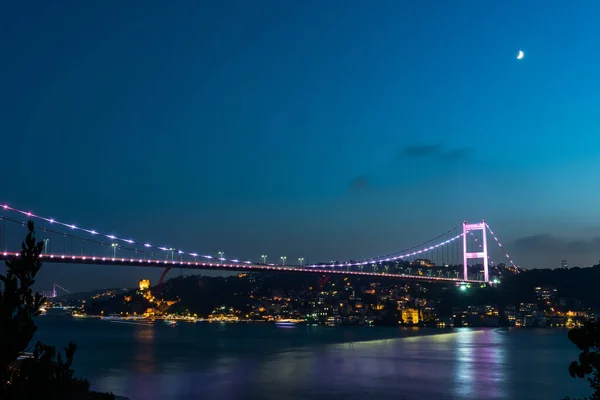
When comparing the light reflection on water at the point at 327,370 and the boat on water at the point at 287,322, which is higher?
the light reflection on water at the point at 327,370

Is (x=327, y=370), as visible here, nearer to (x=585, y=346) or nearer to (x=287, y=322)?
(x=585, y=346)

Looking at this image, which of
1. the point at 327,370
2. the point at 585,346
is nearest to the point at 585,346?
the point at 585,346

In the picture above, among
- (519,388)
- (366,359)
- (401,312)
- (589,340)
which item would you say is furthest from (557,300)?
(589,340)

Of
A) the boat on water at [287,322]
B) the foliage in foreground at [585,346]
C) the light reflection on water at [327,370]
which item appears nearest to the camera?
the foliage in foreground at [585,346]

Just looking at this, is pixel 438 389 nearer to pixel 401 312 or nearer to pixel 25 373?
pixel 25 373

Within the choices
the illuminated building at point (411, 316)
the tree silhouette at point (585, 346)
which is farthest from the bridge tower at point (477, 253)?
the tree silhouette at point (585, 346)

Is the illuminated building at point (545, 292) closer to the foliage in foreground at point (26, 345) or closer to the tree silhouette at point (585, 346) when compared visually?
the tree silhouette at point (585, 346)

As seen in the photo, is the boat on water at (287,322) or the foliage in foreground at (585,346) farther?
the boat on water at (287,322)

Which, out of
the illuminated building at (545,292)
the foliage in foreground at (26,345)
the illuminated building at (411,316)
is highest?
the illuminated building at (545,292)
